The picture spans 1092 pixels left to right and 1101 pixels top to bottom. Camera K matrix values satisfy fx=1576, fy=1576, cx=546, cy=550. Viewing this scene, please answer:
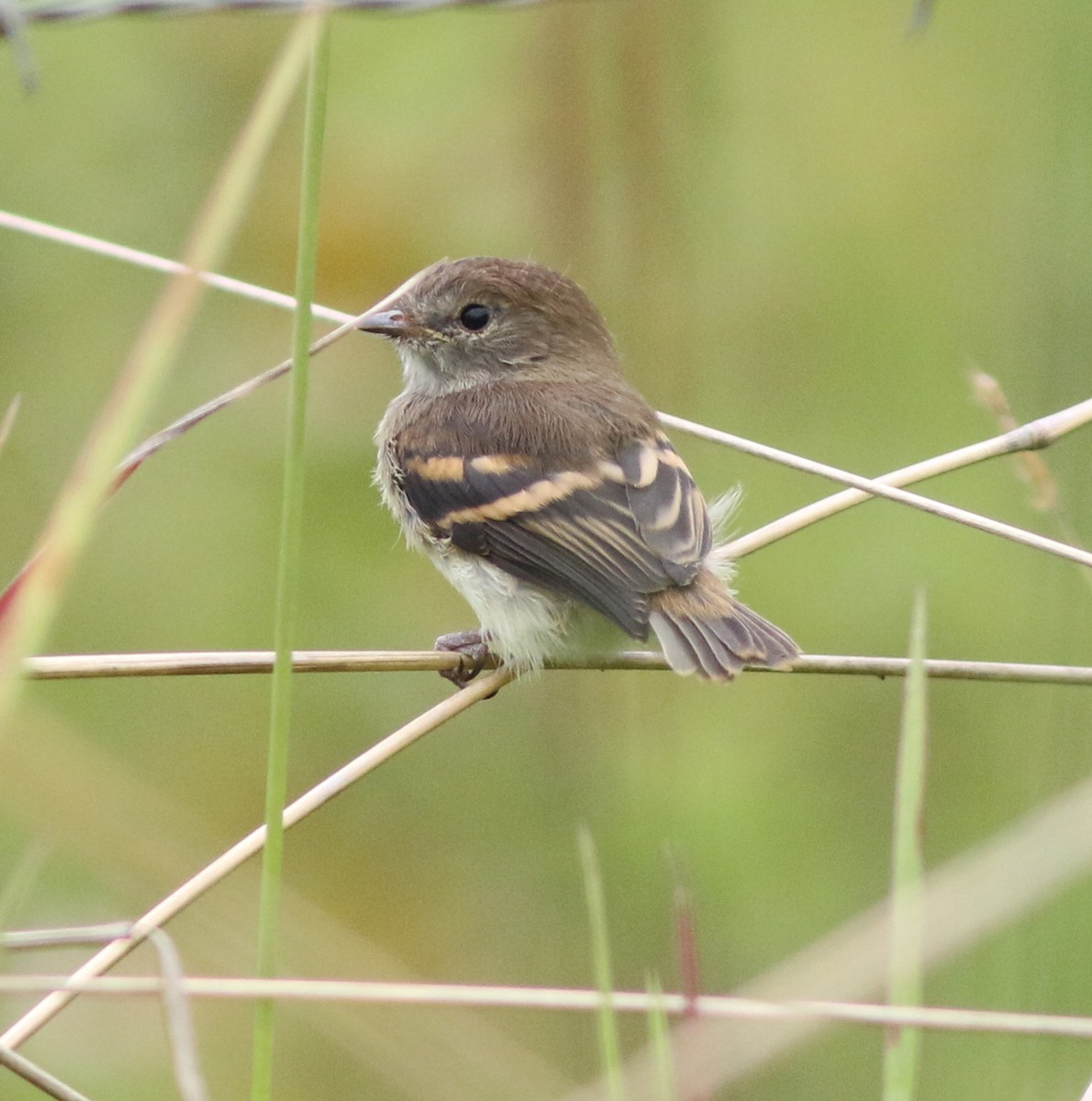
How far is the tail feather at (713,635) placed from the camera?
2.93 metres

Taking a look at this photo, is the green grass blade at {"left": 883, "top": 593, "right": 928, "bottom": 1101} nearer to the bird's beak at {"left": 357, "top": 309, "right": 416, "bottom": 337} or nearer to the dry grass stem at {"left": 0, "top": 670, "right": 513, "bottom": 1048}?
the dry grass stem at {"left": 0, "top": 670, "right": 513, "bottom": 1048}

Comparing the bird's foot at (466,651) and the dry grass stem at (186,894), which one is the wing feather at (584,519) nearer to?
the bird's foot at (466,651)

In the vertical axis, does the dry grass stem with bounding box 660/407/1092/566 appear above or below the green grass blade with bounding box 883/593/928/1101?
above

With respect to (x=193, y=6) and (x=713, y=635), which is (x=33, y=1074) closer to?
(x=193, y=6)

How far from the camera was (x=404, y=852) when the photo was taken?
15.1 feet

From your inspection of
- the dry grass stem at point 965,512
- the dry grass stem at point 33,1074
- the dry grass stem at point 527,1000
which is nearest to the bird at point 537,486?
the dry grass stem at point 965,512

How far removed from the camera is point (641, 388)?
177 inches

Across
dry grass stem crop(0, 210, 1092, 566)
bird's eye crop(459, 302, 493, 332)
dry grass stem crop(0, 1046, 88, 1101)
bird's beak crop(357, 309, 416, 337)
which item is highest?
bird's eye crop(459, 302, 493, 332)

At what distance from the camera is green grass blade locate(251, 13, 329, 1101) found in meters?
1.75

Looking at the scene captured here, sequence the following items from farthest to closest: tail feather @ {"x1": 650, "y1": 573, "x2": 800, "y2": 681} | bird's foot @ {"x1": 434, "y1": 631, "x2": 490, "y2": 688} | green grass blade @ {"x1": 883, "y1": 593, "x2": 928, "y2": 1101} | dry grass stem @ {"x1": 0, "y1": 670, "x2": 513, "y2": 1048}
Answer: bird's foot @ {"x1": 434, "y1": 631, "x2": 490, "y2": 688} → tail feather @ {"x1": 650, "y1": 573, "x2": 800, "y2": 681} → dry grass stem @ {"x1": 0, "y1": 670, "x2": 513, "y2": 1048} → green grass blade @ {"x1": 883, "y1": 593, "x2": 928, "y2": 1101}

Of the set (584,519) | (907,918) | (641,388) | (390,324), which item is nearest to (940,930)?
(907,918)

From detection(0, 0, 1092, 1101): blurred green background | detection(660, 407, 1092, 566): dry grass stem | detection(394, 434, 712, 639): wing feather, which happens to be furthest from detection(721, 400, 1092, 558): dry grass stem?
detection(0, 0, 1092, 1101): blurred green background

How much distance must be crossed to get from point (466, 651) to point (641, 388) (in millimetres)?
1420

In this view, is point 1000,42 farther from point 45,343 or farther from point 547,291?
point 45,343
